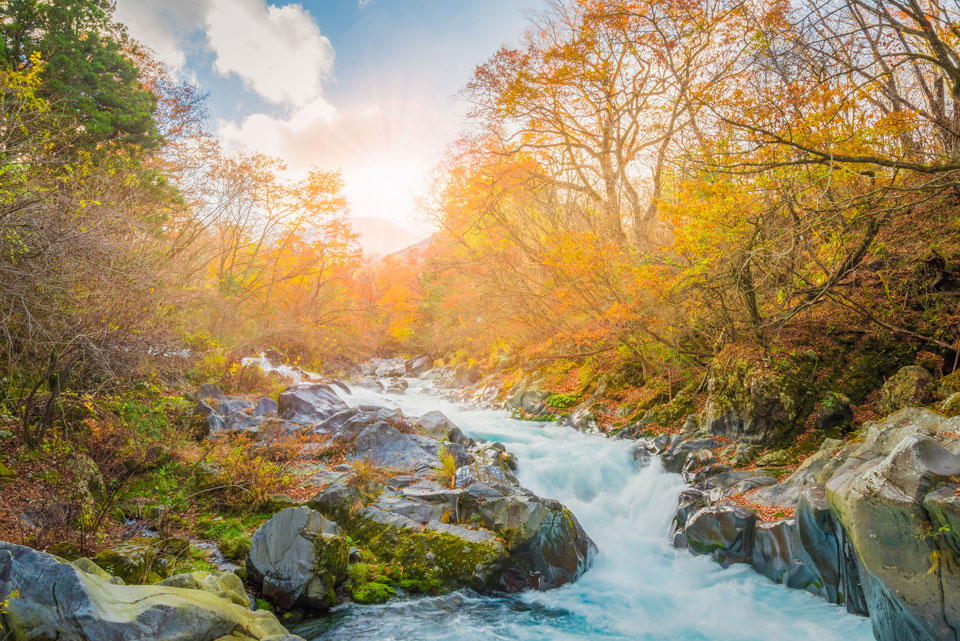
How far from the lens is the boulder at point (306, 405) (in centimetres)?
1219

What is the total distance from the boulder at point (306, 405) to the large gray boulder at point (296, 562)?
→ 6.53 m

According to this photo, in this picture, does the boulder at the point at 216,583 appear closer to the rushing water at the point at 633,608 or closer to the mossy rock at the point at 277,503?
the rushing water at the point at 633,608

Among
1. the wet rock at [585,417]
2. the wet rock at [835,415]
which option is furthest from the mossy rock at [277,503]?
the wet rock at [835,415]

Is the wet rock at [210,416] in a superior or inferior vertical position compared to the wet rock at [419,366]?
inferior

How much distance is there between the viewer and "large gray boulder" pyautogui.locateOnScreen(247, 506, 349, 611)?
5.29 meters

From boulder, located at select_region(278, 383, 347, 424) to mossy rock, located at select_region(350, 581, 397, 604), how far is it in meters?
6.72

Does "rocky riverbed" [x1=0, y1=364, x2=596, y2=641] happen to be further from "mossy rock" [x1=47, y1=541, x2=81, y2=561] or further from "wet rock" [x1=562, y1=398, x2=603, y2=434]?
"wet rock" [x1=562, y1=398, x2=603, y2=434]

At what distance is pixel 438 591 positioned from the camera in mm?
5996

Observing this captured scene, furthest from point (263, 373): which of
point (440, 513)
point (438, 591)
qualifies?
point (438, 591)

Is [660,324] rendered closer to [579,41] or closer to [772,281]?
[772,281]

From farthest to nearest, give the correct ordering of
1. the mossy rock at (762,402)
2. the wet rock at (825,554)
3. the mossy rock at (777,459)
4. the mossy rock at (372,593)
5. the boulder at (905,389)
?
the mossy rock at (762,402) < the mossy rock at (777,459) < the boulder at (905,389) < the mossy rock at (372,593) < the wet rock at (825,554)

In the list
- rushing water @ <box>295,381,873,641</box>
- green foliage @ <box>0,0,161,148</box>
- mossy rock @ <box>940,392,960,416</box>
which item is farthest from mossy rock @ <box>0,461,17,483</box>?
mossy rock @ <box>940,392,960,416</box>

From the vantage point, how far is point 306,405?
499 inches

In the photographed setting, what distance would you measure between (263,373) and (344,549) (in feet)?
37.2
